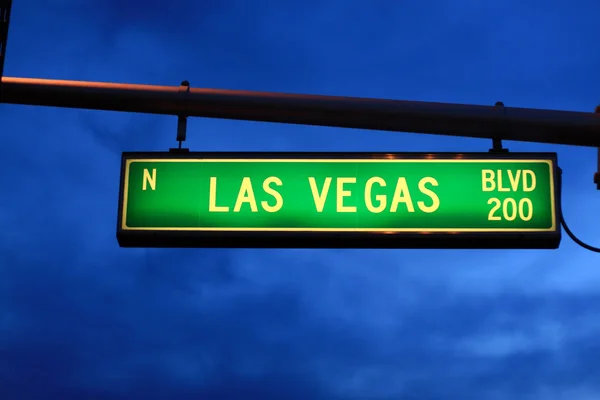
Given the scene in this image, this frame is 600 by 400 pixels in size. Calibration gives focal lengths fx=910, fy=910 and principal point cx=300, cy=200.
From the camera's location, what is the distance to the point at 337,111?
5695mm

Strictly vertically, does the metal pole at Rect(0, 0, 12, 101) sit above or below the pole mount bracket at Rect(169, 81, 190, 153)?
above

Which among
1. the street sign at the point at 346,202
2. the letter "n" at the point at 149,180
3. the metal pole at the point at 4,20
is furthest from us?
the metal pole at the point at 4,20

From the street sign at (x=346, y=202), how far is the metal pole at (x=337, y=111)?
0.68ft

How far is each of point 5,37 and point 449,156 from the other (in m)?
2.88

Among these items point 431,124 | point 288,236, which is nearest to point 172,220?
point 288,236

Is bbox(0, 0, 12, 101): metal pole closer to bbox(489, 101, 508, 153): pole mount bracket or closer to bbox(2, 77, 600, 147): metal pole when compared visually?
bbox(2, 77, 600, 147): metal pole

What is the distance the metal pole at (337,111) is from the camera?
562cm

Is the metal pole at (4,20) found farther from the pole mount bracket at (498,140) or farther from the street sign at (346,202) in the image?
the pole mount bracket at (498,140)

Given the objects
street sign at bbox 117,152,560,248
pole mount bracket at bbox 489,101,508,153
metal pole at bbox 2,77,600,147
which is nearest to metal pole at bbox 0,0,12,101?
metal pole at bbox 2,77,600,147

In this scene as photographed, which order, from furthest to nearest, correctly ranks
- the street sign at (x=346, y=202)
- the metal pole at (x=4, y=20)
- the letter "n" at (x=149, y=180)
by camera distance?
1. the metal pole at (x=4, y=20)
2. the letter "n" at (x=149, y=180)
3. the street sign at (x=346, y=202)

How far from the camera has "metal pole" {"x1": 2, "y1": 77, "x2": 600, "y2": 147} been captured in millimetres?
5617

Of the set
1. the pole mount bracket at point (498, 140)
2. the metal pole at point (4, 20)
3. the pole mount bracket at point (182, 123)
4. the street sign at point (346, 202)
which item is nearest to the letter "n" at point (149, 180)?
the street sign at point (346, 202)

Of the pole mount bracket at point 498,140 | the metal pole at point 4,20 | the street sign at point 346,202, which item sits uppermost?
the metal pole at point 4,20

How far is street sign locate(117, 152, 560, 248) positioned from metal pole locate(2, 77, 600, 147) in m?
0.21
